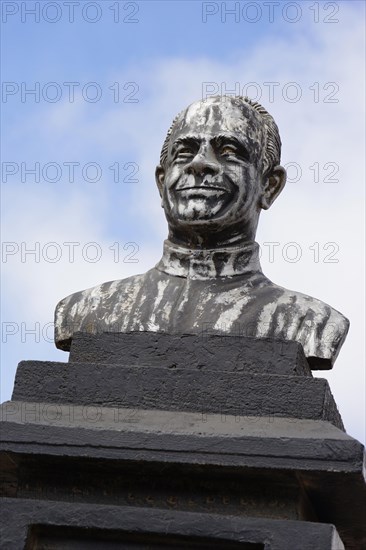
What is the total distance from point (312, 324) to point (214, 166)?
952 millimetres

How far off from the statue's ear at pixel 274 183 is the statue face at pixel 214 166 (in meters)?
0.12

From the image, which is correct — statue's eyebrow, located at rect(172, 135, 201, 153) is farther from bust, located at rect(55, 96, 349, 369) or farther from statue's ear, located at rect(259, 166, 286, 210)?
statue's ear, located at rect(259, 166, 286, 210)

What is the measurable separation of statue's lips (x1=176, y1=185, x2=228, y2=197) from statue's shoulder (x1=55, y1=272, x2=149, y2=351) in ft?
1.70

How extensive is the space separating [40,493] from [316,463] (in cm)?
115

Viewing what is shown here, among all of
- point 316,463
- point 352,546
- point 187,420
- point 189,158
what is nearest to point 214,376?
point 187,420

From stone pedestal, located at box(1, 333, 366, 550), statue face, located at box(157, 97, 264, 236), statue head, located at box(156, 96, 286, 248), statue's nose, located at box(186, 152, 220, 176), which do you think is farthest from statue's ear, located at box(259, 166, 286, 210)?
stone pedestal, located at box(1, 333, 366, 550)

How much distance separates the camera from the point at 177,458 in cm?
605

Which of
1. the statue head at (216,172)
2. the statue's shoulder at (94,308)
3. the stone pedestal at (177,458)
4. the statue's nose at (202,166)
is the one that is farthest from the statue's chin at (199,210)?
the stone pedestal at (177,458)

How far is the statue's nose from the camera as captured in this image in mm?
7504

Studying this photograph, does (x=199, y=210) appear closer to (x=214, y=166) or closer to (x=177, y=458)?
(x=214, y=166)

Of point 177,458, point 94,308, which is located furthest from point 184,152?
point 177,458

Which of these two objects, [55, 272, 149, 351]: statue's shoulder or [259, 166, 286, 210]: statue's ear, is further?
[259, 166, 286, 210]: statue's ear

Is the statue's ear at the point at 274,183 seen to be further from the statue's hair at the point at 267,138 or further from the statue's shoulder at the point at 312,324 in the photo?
the statue's shoulder at the point at 312,324

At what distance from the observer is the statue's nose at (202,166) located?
7.50 metres
